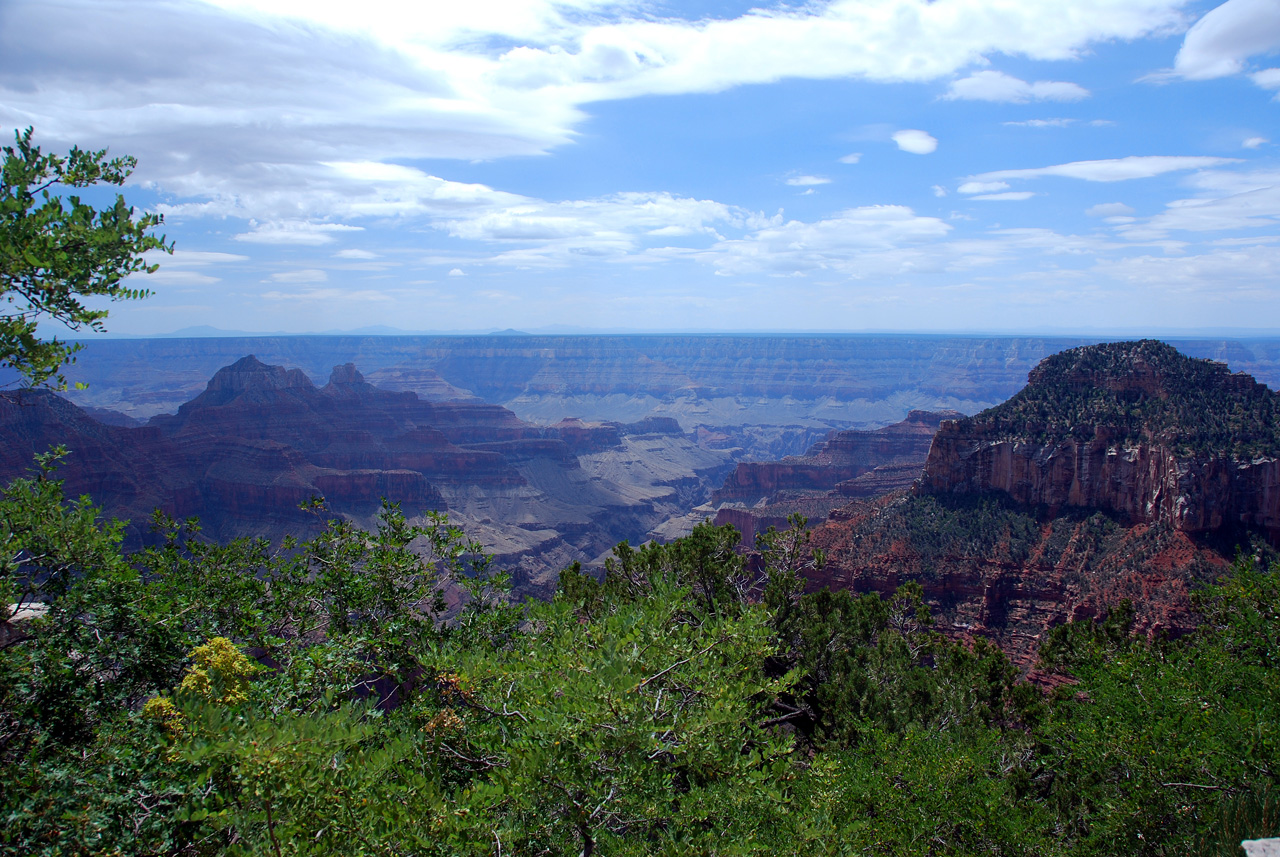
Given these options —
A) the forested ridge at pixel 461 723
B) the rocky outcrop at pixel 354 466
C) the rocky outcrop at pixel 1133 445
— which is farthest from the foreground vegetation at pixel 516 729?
the rocky outcrop at pixel 354 466

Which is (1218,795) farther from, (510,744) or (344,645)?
(344,645)

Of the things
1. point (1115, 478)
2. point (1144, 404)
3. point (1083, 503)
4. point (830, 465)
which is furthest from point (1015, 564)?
point (830, 465)

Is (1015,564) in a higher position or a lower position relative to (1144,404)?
lower

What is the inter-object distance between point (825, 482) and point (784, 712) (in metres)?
106

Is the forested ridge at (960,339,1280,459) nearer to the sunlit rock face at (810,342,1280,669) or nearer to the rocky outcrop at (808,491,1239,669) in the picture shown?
the sunlit rock face at (810,342,1280,669)

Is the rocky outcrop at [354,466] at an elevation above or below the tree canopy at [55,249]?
below

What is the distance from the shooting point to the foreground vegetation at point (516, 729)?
5449mm

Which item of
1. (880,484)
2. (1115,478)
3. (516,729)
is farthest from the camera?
(880,484)

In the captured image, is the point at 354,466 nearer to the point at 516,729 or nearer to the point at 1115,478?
the point at 1115,478

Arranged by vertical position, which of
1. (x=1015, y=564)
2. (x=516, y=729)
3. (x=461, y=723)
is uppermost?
(x=516, y=729)

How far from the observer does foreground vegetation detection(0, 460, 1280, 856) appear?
17.9 feet

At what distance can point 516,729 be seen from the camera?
6.82 meters

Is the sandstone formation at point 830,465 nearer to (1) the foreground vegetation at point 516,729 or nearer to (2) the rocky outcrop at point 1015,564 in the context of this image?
(2) the rocky outcrop at point 1015,564

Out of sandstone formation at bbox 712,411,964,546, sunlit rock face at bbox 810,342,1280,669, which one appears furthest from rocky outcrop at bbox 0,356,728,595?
sunlit rock face at bbox 810,342,1280,669
